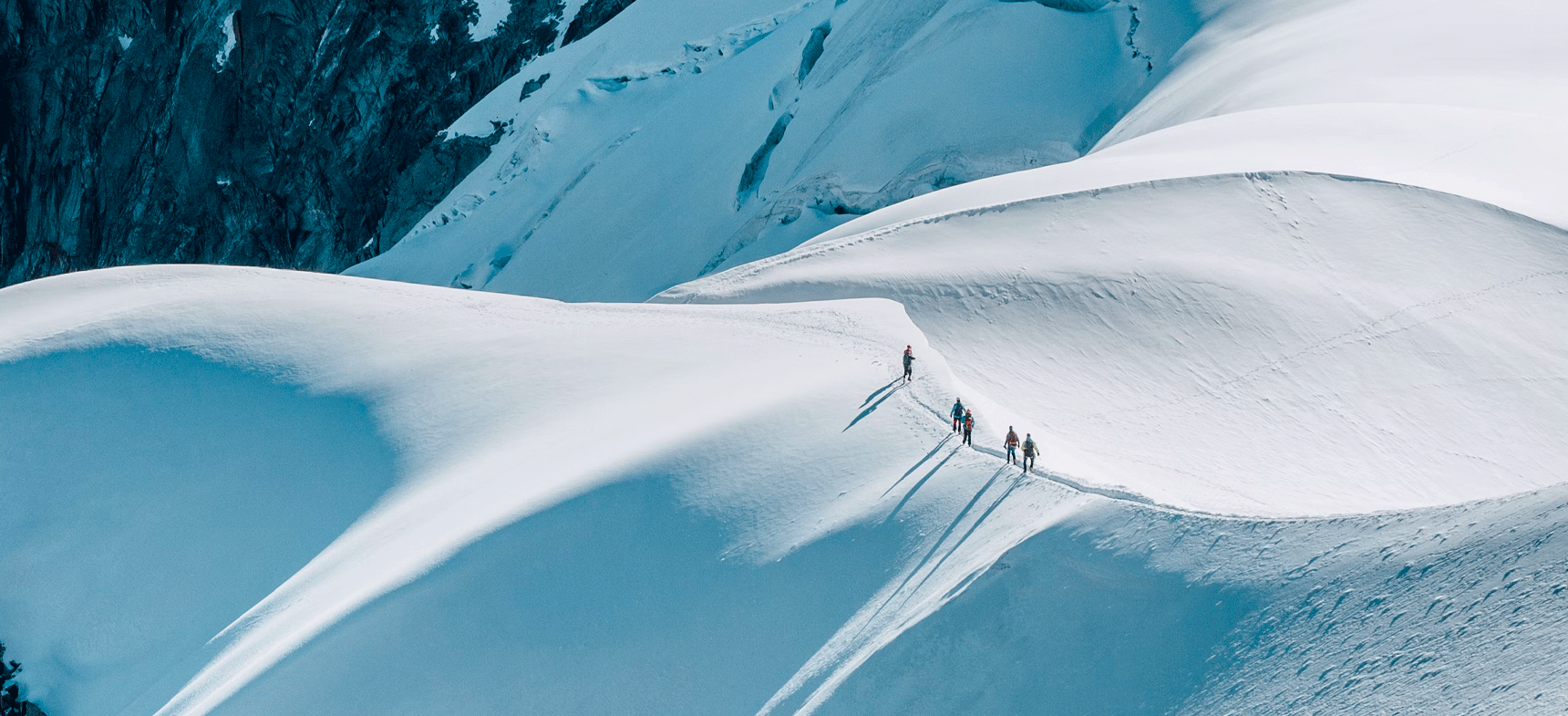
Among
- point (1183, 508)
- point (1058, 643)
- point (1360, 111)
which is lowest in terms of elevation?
point (1058, 643)

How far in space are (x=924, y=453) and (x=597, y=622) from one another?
16.7 ft

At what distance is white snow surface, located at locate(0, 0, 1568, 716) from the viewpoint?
13219 mm

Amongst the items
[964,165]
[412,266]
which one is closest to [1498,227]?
[964,165]

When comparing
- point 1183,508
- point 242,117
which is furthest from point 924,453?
point 242,117

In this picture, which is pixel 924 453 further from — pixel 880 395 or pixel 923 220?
pixel 923 220

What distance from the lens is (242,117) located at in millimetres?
59156

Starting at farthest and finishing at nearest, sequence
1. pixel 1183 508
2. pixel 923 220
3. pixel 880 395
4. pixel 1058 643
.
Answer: pixel 923 220 → pixel 880 395 → pixel 1183 508 → pixel 1058 643

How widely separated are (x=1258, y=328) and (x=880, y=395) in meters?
8.08

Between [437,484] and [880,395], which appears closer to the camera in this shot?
[880,395]

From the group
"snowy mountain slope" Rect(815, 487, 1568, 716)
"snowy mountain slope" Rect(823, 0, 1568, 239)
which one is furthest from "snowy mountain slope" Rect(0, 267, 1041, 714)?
"snowy mountain slope" Rect(823, 0, 1568, 239)

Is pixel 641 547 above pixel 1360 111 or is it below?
above

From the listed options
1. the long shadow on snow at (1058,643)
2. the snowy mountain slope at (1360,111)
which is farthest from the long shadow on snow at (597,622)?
the snowy mountain slope at (1360,111)

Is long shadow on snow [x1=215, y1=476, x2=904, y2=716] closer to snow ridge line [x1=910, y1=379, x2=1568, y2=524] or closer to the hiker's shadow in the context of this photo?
snow ridge line [x1=910, y1=379, x2=1568, y2=524]

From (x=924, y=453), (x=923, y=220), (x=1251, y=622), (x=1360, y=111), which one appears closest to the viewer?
(x=1251, y=622)
